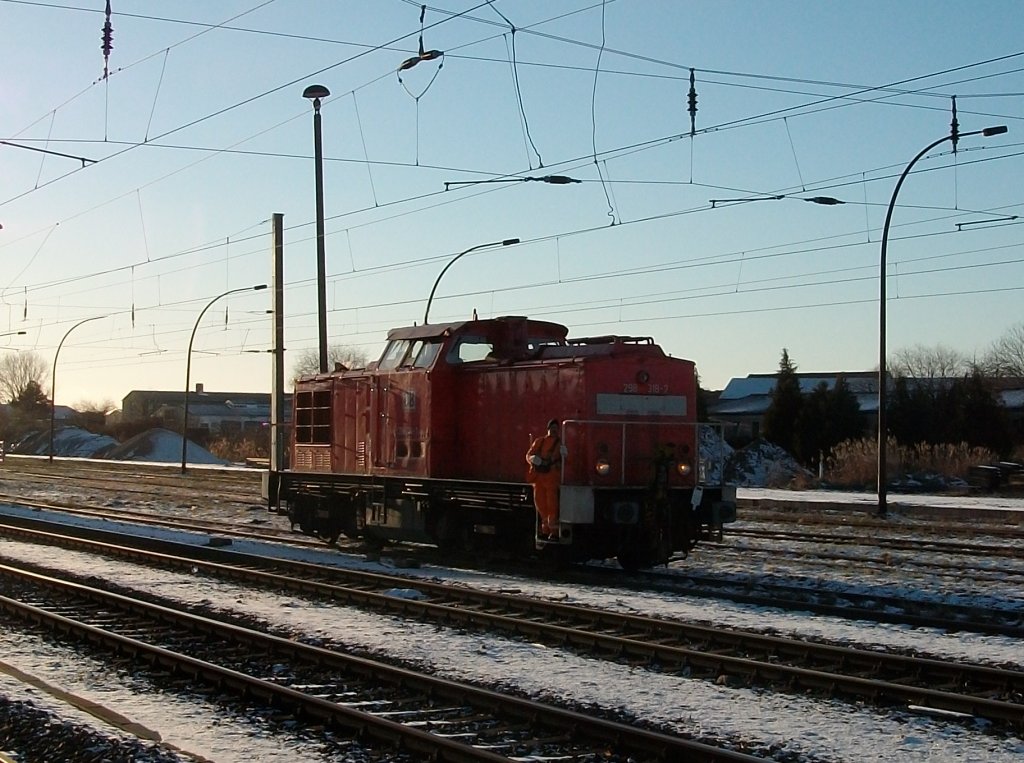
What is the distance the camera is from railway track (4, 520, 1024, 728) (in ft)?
28.4

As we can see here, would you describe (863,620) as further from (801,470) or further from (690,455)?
(801,470)

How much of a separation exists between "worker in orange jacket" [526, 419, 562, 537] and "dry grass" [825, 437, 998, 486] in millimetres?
28129

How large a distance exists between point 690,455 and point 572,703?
26.5 feet

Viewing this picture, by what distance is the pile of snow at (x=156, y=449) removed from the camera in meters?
78.8

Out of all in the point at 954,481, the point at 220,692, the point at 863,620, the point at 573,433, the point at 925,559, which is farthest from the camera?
the point at 954,481

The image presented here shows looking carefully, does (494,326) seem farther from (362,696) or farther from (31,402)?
(31,402)

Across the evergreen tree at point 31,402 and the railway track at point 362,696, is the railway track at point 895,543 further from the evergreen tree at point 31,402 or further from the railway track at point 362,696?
the evergreen tree at point 31,402

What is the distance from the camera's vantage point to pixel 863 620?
12.1 metres

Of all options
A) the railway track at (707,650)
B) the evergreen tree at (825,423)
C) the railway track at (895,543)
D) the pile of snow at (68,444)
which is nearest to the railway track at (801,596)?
the railway track at (707,650)

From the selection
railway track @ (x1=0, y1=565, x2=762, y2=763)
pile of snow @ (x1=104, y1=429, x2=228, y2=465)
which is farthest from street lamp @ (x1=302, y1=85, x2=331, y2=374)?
pile of snow @ (x1=104, y1=429, x2=228, y2=465)

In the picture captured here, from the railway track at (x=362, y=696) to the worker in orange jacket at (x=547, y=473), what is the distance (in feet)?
15.2

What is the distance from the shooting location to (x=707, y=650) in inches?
414

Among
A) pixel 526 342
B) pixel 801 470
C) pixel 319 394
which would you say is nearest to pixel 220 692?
pixel 526 342

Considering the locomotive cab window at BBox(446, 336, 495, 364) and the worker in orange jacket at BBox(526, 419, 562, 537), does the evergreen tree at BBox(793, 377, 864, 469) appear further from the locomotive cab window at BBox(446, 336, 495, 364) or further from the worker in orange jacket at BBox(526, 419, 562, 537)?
Answer: the worker in orange jacket at BBox(526, 419, 562, 537)
